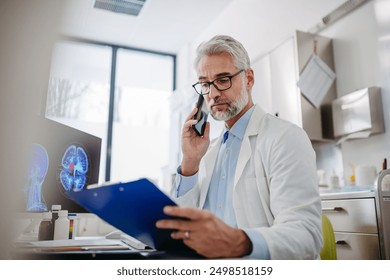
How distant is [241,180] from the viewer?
882 mm

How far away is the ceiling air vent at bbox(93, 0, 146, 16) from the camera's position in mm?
1641

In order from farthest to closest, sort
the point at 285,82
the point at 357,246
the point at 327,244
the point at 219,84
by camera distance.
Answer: the point at 285,82 → the point at 357,246 → the point at 327,244 → the point at 219,84

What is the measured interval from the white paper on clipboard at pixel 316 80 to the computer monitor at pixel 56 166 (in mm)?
1205

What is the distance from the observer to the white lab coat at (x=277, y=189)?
25.9 inches

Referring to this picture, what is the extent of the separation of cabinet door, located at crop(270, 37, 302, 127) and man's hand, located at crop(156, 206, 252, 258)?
1.36 m

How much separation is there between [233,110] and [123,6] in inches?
44.5

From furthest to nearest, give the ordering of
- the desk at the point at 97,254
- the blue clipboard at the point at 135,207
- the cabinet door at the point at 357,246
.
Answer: the cabinet door at the point at 357,246
the desk at the point at 97,254
the blue clipboard at the point at 135,207

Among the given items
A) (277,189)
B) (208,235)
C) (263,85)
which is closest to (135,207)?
(208,235)

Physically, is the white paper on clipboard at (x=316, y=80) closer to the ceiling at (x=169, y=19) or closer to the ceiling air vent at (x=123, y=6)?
the ceiling at (x=169, y=19)

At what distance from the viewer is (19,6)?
70 cm

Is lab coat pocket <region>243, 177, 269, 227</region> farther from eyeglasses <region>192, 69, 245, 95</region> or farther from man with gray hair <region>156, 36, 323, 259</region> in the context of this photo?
eyeglasses <region>192, 69, 245, 95</region>

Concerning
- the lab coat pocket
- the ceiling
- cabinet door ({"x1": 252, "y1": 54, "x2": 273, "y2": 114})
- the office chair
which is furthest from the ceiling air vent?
the office chair

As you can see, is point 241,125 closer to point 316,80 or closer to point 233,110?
point 233,110

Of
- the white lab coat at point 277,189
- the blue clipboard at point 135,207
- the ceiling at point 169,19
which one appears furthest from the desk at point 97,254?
the ceiling at point 169,19
